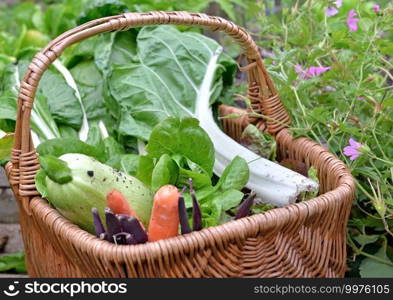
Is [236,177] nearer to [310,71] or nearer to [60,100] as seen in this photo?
[310,71]

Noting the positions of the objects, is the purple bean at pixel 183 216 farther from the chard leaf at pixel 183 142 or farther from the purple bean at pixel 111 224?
the chard leaf at pixel 183 142

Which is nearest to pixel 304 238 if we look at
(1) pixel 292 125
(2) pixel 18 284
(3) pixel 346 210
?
(3) pixel 346 210

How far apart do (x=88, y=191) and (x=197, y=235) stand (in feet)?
0.82

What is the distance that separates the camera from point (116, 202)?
1036 millimetres

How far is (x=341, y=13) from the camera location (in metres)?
1.81

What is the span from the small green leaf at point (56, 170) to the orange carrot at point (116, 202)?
0.09m

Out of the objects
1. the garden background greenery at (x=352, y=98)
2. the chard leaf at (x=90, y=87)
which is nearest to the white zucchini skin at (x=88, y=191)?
the garden background greenery at (x=352, y=98)

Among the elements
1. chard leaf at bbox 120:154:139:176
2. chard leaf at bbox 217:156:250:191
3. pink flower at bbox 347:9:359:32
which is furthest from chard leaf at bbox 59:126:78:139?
pink flower at bbox 347:9:359:32

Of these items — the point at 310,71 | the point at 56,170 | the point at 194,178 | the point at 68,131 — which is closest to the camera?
the point at 56,170

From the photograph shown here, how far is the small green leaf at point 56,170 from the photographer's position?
1.06 meters

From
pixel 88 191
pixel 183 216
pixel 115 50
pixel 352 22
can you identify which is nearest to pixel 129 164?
pixel 88 191

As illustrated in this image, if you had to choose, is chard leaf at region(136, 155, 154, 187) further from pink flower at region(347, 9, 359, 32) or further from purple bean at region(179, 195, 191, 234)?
pink flower at region(347, 9, 359, 32)

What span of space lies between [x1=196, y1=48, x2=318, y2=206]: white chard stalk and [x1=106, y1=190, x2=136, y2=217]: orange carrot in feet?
1.13

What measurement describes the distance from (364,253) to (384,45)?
0.47m
